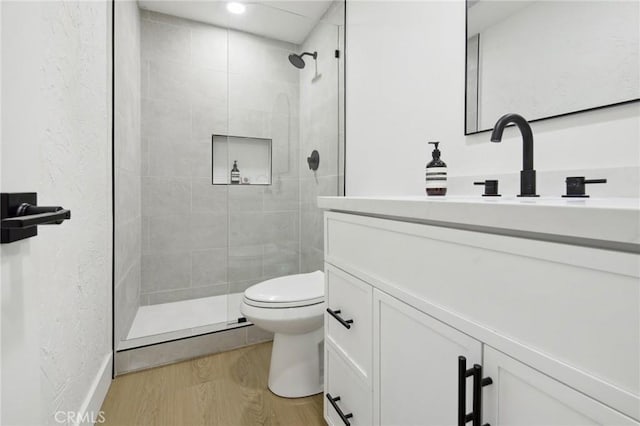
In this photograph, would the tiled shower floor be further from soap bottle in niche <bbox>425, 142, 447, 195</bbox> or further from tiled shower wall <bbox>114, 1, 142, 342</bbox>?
soap bottle in niche <bbox>425, 142, 447, 195</bbox>

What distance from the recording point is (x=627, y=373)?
36 centimetres

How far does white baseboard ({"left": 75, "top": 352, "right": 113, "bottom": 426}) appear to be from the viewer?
1.20 m


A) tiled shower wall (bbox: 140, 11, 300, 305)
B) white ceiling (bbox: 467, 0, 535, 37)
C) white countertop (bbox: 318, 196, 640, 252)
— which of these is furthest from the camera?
tiled shower wall (bbox: 140, 11, 300, 305)

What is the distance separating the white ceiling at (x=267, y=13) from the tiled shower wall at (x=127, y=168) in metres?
0.29

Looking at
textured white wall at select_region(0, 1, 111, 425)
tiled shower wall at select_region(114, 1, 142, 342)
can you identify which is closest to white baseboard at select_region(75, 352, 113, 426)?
textured white wall at select_region(0, 1, 111, 425)

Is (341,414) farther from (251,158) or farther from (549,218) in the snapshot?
(251,158)

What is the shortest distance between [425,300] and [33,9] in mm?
986

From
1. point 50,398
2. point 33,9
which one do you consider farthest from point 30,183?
point 50,398

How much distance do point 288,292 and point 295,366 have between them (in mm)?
357

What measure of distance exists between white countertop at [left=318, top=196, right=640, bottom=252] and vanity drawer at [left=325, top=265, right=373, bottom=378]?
1.09 feet

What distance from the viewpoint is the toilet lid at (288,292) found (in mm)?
1443

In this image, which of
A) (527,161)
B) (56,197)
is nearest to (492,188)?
(527,161)

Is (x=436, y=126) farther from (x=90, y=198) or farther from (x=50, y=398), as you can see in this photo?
(x=50, y=398)

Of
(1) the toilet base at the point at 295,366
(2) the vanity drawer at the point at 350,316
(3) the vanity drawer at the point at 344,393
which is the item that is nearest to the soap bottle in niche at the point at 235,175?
(1) the toilet base at the point at 295,366
